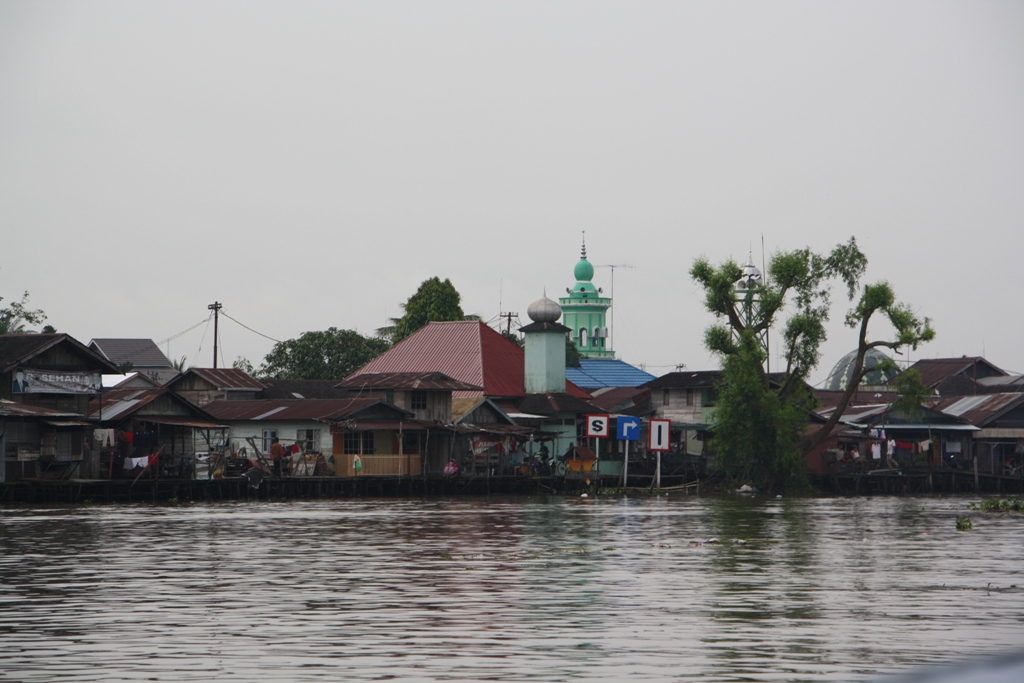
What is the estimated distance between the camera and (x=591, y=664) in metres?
11.9

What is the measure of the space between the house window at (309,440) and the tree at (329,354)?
32.6 meters

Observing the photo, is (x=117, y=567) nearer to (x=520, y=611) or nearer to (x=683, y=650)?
(x=520, y=611)

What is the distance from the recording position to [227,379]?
7319 centimetres

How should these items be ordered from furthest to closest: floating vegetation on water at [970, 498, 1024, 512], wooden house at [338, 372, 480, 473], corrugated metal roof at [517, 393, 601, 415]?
corrugated metal roof at [517, 393, 601, 415] → wooden house at [338, 372, 480, 473] → floating vegetation on water at [970, 498, 1024, 512]

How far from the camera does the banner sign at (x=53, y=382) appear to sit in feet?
162

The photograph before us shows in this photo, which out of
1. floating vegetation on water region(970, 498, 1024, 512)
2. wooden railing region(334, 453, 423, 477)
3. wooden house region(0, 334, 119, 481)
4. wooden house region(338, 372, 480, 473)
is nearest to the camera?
floating vegetation on water region(970, 498, 1024, 512)

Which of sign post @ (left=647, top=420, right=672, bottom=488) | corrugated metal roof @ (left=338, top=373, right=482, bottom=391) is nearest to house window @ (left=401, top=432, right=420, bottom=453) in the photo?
corrugated metal roof @ (left=338, top=373, right=482, bottom=391)

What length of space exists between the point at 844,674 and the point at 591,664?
86.0 inches

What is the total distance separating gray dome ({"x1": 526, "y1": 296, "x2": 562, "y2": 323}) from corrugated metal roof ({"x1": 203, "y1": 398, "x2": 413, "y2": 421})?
17.1m

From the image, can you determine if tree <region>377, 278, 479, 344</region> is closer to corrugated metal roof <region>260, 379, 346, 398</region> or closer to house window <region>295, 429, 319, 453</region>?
corrugated metal roof <region>260, 379, 346, 398</region>

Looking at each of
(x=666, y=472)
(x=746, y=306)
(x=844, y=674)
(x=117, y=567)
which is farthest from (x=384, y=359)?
(x=844, y=674)

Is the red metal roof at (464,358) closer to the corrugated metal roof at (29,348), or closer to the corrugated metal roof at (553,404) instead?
the corrugated metal roof at (553,404)

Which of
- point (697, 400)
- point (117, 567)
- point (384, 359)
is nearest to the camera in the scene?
point (117, 567)

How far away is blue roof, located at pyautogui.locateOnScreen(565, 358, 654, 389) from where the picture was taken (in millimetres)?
96750
